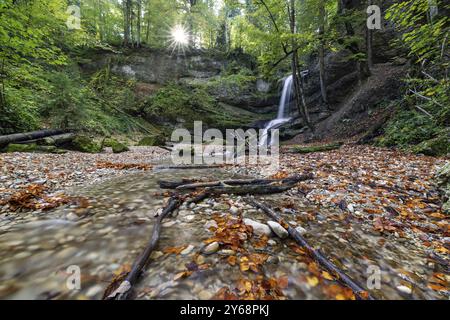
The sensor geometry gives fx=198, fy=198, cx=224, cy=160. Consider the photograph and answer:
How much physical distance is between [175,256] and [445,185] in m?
4.42

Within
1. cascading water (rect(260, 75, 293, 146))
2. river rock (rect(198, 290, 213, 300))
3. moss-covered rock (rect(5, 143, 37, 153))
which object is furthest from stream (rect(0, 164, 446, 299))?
cascading water (rect(260, 75, 293, 146))

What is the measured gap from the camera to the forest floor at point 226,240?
1570mm

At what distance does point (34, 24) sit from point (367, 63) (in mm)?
17680

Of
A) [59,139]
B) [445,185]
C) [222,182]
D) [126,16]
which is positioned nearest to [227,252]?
[222,182]

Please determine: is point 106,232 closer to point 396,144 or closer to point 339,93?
point 396,144

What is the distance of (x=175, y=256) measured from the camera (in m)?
1.92

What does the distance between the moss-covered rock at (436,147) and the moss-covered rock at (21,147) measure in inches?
521

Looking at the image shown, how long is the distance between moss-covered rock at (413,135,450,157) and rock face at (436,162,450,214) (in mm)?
3282

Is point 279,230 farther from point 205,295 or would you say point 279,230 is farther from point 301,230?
point 205,295

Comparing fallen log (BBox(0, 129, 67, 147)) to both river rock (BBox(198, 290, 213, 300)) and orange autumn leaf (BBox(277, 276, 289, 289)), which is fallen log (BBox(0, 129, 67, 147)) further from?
orange autumn leaf (BBox(277, 276, 289, 289))

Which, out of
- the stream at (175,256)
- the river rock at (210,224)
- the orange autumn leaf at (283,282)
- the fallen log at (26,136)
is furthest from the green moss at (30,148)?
the orange autumn leaf at (283,282)

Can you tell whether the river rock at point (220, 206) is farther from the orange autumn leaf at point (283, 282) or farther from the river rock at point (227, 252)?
the orange autumn leaf at point (283, 282)

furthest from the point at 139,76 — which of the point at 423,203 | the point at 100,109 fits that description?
the point at 423,203

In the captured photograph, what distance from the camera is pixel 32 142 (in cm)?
785
